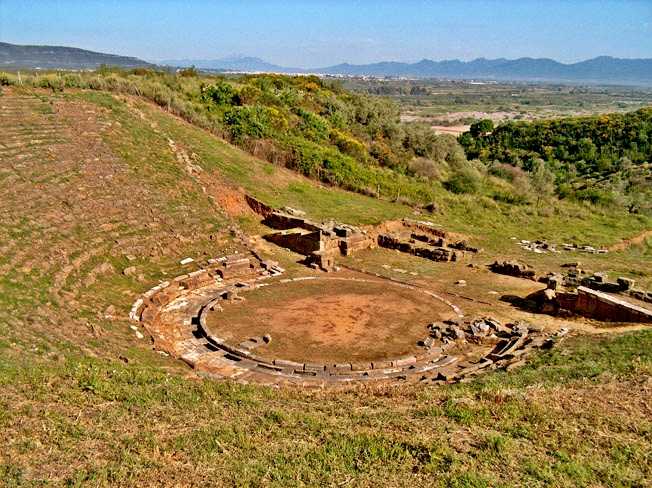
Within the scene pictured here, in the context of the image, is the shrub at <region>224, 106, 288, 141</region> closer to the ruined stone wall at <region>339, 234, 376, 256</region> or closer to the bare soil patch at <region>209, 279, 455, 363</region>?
the ruined stone wall at <region>339, 234, 376, 256</region>

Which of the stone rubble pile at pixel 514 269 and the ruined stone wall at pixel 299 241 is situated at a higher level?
the ruined stone wall at pixel 299 241

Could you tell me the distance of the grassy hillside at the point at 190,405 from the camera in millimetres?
8055

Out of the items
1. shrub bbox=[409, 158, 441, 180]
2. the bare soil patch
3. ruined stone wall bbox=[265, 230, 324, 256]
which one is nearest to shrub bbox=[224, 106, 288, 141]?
shrub bbox=[409, 158, 441, 180]

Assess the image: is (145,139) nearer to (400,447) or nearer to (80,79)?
(80,79)

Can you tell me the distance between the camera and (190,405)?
1038 cm

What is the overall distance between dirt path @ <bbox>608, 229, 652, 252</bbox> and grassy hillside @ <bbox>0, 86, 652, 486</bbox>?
18.1m

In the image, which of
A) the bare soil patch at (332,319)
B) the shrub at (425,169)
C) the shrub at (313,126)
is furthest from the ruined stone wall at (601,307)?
the shrub at (313,126)

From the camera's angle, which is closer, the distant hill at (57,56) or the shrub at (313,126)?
the shrub at (313,126)

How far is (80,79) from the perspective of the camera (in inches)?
1497

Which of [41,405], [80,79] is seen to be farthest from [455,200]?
[41,405]

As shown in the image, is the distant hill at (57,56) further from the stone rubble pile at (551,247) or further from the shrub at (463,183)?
the stone rubble pile at (551,247)

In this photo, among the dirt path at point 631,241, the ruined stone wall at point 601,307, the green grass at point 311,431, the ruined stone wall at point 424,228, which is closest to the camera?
the green grass at point 311,431

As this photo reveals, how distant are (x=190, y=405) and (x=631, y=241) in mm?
30356

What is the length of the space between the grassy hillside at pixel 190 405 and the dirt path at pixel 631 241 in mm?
18052
